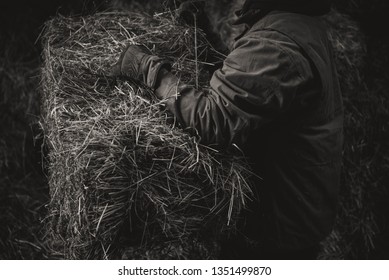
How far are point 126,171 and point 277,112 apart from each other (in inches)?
18.9

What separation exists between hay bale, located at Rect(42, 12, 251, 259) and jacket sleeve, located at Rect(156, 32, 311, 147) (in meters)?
0.07

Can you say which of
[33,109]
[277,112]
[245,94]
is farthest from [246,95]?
[33,109]

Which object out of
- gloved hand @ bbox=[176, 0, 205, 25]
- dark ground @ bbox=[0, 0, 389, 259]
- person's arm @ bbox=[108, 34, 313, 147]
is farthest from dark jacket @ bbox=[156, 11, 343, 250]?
dark ground @ bbox=[0, 0, 389, 259]

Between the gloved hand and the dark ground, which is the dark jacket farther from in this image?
the dark ground

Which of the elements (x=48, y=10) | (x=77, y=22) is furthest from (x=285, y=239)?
(x=48, y=10)

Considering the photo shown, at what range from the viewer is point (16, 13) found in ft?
10.2

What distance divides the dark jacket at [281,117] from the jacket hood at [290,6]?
0.03 m

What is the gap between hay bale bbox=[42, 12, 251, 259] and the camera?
5.24 feet

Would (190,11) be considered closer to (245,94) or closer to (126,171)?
(245,94)

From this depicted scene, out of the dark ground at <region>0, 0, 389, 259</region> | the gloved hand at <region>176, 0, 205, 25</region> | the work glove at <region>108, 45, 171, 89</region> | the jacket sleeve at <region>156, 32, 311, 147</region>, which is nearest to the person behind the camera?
the jacket sleeve at <region>156, 32, 311, 147</region>

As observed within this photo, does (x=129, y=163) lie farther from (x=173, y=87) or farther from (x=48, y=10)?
(x=48, y=10)

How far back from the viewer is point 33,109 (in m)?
3.08
